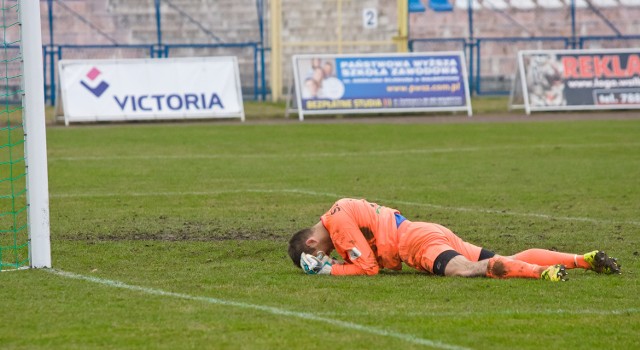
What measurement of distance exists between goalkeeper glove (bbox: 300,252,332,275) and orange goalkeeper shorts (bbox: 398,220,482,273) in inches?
24.4

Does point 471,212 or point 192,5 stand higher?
point 192,5

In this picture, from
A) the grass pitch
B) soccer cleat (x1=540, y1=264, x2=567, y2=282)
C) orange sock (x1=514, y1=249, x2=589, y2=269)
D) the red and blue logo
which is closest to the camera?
the grass pitch

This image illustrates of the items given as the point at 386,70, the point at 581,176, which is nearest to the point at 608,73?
the point at 386,70

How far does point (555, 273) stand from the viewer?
9.27 m

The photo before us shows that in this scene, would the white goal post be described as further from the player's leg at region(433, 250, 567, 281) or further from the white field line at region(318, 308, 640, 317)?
the player's leg at region(433, 250, 567, 281)

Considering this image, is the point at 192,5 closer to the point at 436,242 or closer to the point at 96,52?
the point at 96,52

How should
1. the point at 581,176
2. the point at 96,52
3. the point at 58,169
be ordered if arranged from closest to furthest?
the point at 581,176, the point at 58,169, the point at 96,52

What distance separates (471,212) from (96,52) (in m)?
25.0

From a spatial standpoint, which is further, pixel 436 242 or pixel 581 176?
pixel 581 176

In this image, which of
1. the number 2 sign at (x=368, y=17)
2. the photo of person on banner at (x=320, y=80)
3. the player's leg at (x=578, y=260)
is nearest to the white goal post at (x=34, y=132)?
the player's leg at (x=578, y=260)

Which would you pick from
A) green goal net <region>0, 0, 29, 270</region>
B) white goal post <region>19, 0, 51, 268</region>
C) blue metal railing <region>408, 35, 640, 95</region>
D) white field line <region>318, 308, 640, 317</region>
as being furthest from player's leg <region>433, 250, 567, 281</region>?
blue metal railing <region>408, 35, 640, 95</region>

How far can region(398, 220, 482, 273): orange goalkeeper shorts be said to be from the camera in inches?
380

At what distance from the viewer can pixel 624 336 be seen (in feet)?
24.2

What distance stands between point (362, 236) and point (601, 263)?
1947 millimetres
